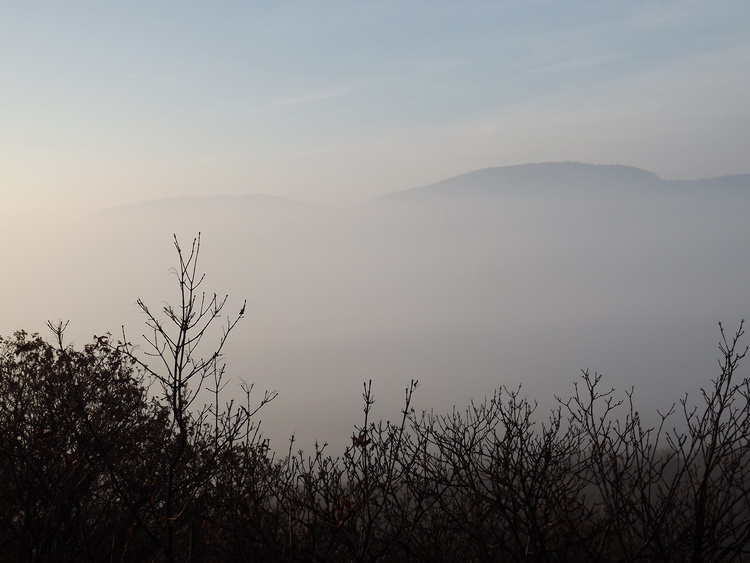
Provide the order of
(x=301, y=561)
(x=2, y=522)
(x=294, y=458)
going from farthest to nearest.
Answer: (x=2, y=522)
(x=294, y=458)
(x=301, y=561)

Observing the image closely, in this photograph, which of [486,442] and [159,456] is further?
[159,456]

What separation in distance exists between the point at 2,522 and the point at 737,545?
479 inches

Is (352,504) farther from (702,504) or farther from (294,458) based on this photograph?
(702,504)

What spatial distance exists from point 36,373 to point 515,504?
12.6m

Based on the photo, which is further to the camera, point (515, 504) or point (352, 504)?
point (515, 504)

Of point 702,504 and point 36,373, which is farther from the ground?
point 36,373

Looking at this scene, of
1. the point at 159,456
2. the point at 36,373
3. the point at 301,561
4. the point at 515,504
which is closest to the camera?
the point at 301,561

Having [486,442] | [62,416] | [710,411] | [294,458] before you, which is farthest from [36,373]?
[710,411]

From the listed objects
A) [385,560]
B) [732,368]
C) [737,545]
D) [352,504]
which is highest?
[732,368]

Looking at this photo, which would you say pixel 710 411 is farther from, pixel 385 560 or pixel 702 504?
pixel 385 560

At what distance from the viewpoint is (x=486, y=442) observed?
1606 centimetres

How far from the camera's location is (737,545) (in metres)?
11.0

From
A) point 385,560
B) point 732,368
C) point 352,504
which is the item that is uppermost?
point 732,368

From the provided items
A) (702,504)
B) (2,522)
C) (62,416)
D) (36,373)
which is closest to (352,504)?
(702,504)
